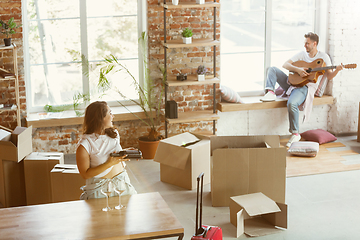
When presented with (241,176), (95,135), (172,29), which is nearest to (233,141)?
(241,176)

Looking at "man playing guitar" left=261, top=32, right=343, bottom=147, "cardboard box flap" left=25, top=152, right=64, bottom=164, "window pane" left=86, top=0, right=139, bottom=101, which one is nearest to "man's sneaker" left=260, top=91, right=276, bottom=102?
"man playing guitar" left=261, top=32, right=343, bottom=147

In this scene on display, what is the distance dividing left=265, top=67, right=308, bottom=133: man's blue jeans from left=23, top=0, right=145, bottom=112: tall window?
6.58 feet

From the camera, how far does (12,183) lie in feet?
14.6

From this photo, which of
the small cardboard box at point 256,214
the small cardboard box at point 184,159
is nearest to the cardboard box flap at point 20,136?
the small cardboard box at point 184,159

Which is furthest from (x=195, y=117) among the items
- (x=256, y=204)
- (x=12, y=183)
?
(x=12, y=183)

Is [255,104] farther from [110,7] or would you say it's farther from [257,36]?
[110,7]

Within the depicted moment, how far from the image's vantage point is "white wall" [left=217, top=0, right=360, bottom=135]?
259 inches

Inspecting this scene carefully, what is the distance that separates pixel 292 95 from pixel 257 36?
40.7 inches

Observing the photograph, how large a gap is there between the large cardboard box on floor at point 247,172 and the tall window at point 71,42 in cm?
248

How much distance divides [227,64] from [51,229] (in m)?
4.51

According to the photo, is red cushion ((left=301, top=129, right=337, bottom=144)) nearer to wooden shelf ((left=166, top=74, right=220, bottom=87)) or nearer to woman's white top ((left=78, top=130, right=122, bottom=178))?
wooden shelf ((left=166, top=74, right=220, bottom=87))

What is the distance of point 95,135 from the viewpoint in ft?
10.7

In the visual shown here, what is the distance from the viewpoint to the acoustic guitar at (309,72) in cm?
632

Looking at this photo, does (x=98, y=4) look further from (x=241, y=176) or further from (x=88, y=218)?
(x=88, y=218)
